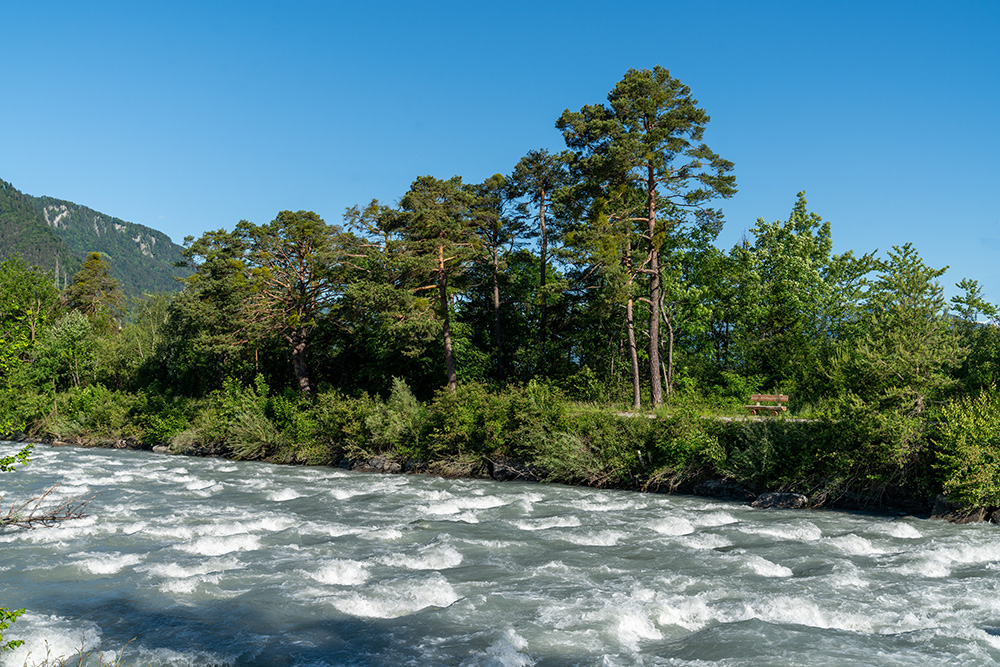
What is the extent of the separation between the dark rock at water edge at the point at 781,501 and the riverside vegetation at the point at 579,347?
0.42 m

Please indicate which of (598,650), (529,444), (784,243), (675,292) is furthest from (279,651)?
(784,243)

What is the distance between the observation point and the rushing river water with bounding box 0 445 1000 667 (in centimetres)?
811

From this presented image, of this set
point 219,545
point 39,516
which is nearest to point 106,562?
point 39,516

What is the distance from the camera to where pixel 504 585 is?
10633 millimetres

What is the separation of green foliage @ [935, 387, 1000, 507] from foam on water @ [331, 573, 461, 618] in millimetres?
11727

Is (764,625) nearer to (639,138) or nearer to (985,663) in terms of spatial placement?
(985,663)

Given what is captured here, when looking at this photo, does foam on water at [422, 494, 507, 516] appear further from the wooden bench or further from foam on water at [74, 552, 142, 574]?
the wooden bench

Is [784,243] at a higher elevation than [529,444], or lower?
higher

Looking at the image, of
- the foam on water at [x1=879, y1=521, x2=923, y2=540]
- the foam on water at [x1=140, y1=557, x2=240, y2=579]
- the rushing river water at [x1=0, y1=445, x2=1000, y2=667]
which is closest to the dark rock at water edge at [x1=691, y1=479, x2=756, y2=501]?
the rushing river water at [x1=0, y1=445, x2=1000, y2=667]

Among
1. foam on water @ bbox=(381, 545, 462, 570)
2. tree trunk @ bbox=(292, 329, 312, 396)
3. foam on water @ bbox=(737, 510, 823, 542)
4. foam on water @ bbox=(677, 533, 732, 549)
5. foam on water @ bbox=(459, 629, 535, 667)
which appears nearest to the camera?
foam on water @ bbox=(459, 629, 535, 667)

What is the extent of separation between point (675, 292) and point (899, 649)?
92.5ft

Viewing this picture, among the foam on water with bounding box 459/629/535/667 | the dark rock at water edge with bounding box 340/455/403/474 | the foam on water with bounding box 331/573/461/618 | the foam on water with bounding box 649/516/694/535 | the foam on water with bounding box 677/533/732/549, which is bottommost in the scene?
the dark rock at water edge with bounding box 340/455/403/474

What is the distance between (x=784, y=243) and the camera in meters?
37.2

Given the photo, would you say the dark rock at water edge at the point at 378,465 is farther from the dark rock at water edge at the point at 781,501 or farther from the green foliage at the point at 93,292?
the green foliage at the point at 93,292
